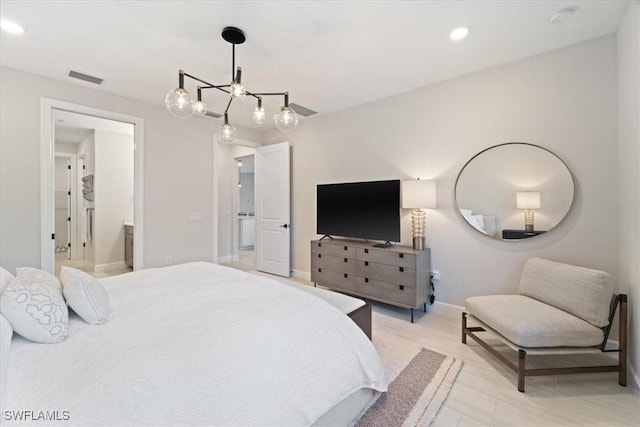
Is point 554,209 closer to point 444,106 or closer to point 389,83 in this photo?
point 444,106

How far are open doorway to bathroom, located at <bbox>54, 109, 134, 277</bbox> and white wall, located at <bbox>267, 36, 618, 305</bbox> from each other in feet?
13.7

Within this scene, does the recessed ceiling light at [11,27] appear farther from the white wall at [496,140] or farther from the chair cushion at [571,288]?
the chair cushion at [571,288]

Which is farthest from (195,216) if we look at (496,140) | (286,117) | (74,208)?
(496,140)

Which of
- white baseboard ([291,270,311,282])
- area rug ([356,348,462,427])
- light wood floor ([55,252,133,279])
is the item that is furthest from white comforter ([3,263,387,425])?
light wood floor ([55,252,133,279])

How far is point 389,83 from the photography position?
126 inches

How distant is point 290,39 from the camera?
2.31 m

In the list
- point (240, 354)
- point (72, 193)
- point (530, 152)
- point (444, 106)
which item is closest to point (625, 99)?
point (530, 152)

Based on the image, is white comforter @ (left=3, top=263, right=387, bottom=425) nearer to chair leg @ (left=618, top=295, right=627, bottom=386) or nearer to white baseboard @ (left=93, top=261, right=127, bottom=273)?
chair leg @ (left=618, top=295, right=627, bottom=386)

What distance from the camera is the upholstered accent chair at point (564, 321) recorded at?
1.84 metres

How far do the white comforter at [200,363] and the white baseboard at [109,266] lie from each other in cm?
440

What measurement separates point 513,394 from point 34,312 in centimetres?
268

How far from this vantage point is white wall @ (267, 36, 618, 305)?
2.32 metres

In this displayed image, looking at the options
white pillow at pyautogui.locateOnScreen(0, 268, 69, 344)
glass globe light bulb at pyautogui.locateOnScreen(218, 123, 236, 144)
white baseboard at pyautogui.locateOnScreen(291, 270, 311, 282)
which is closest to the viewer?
white pillow at pyautogui.locateOnScreen(0, 268, 69, 344)

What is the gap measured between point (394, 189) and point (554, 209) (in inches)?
59.3
